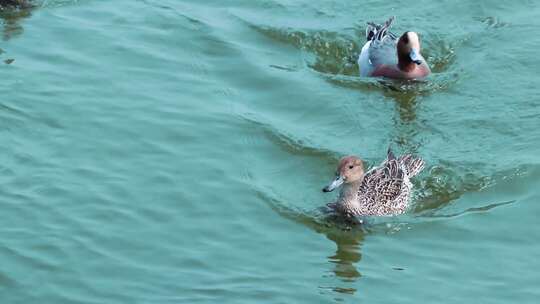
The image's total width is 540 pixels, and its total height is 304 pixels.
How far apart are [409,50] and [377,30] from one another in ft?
2.79

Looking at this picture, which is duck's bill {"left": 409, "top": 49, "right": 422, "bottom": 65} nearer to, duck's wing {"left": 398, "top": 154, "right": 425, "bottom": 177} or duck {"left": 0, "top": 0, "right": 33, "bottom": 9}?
duck's wing {"left": 398, "top": 154, "right": 425, "bottom": 177}

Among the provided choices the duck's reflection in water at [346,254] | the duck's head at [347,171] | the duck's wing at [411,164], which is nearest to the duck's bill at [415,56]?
the duck's wing at [411,164]

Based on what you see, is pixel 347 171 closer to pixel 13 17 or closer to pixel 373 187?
pixel 373 187

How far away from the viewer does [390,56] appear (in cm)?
1570

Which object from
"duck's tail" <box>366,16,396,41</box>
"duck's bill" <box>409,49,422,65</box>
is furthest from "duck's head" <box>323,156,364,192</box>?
"duck's tail" <box>366,16,396,41</box>

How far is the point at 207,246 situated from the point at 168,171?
158cm

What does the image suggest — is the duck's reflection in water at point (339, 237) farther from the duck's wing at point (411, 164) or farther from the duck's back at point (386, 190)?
the duck's wing at point (411, 164)

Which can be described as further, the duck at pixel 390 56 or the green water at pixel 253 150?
the duck at pixel 390 56

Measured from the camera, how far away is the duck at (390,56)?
49.6ft

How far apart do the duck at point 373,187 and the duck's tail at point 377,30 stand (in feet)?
12.7

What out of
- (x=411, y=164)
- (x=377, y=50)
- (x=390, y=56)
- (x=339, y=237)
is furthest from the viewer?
(x=390, y=56)

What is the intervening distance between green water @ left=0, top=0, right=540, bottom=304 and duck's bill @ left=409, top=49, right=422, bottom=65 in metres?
0.29

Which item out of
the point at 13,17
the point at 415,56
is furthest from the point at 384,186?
the point at 13,17

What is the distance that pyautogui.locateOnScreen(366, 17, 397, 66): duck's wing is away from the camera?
15508mm
